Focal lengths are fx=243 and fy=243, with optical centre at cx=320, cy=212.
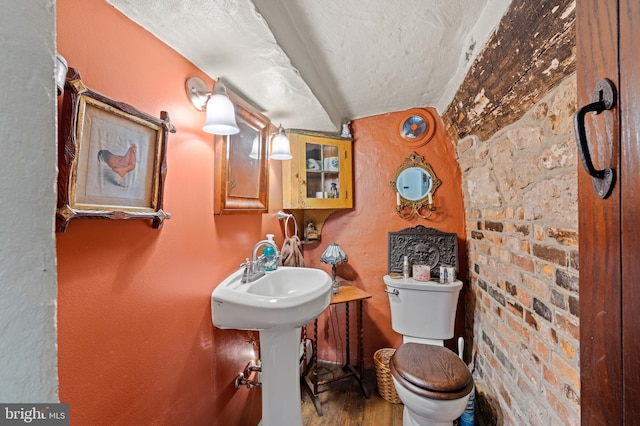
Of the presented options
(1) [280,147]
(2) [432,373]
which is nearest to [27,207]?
(1) [280,147]

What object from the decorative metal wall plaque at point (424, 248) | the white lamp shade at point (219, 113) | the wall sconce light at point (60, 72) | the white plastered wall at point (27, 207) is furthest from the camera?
the decorative metal wall plaque at point (424, 248)

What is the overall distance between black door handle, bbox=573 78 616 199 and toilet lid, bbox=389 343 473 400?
0.98 meters

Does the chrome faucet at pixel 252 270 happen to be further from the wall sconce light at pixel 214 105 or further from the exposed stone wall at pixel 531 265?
the exposed stone wall at pixel 531 265

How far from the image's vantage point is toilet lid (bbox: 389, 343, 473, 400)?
102 centimetres

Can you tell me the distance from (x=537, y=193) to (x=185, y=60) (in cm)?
144

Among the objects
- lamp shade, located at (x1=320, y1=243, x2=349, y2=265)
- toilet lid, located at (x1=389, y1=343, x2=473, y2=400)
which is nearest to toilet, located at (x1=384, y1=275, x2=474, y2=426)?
toilet lid, located at (x1=389, y1=343, x2=473, y2=400)

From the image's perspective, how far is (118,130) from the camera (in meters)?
0.69

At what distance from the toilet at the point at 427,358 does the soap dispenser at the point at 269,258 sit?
Result: 0.78 m

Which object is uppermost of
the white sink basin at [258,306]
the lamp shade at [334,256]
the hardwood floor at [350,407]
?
the lamp shade at [334,256]

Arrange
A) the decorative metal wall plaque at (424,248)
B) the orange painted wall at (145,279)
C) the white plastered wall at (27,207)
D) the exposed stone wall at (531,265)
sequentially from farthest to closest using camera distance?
the decorative metal wall plaque at (424,248)
the exposed stone wall at (531,265)
the orange painted wall at (145,279)
the white plastered wall at (27,207)

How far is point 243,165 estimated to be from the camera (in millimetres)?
1282

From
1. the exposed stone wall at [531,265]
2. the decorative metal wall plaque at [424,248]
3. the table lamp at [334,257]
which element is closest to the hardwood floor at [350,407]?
the exposed stone wall at [531,265]

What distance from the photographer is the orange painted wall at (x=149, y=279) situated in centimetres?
61

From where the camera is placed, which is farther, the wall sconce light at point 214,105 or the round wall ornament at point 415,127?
the round wall ornament at point 415,127
